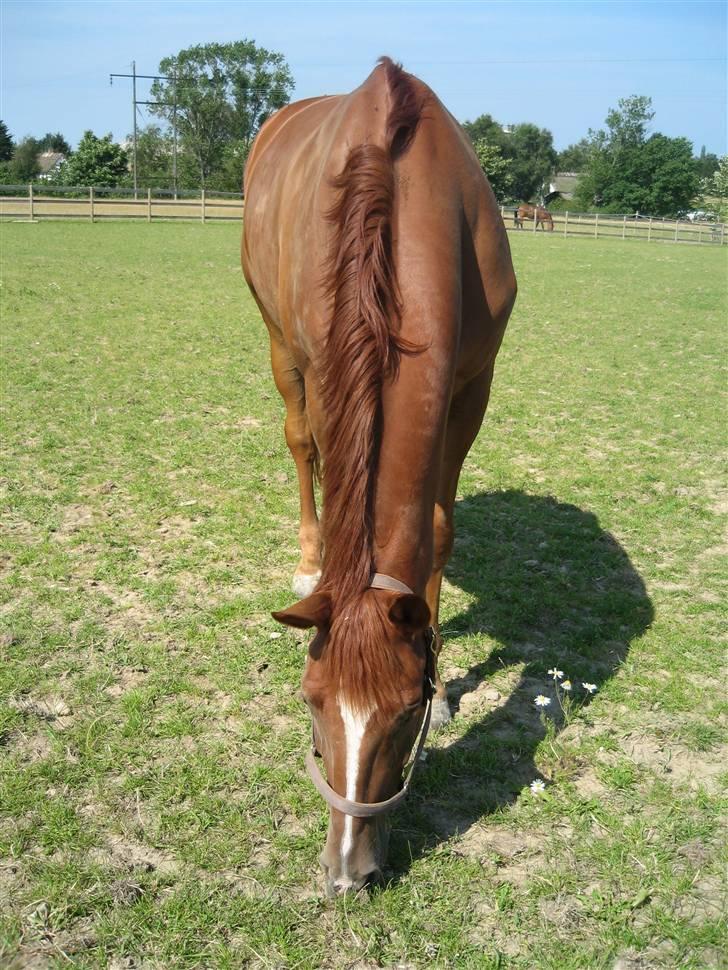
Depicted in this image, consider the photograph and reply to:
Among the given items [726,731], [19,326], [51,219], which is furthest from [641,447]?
[51,219]

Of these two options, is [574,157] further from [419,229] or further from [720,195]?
[419,229]

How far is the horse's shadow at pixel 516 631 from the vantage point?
2770mm

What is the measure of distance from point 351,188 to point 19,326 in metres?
8.23

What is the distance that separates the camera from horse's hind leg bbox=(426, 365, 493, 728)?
10.4 ft

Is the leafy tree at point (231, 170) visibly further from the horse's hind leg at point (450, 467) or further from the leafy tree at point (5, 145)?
the horse's hind leg at point (450, 467)

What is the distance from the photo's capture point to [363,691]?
6.46ft

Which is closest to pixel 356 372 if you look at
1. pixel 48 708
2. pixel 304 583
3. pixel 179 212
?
pixel 48 708

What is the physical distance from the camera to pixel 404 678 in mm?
2021

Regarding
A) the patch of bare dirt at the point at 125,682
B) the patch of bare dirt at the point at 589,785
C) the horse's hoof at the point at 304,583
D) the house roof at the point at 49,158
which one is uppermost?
the house roof at the point at 49,158

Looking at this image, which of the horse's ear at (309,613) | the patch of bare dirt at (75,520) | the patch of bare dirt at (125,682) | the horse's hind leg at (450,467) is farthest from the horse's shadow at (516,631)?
the patch of bare dirt at (75,520)

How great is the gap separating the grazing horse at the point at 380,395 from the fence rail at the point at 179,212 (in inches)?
1083

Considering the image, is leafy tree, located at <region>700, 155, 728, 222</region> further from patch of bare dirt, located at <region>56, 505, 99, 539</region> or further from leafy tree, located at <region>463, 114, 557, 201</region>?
patch of bare dirt, located at <region>56, 505, 99, 539</region>

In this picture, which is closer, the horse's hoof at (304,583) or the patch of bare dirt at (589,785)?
the patch of bare dirt at (589,785)

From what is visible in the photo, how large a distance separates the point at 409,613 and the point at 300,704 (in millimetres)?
1429
